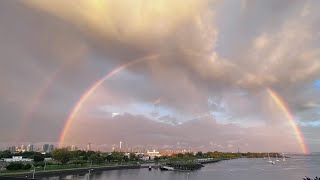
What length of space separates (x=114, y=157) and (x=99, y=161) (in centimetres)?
2072

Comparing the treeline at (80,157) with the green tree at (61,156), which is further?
the treeline at (80,157)

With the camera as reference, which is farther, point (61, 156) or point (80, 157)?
point (80, 157)

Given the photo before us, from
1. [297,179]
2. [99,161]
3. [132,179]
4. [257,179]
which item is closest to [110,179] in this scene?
[132,179]

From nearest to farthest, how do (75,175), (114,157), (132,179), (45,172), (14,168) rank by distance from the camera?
(14,168), (45,172), (132,179), (75,175), (114,157)

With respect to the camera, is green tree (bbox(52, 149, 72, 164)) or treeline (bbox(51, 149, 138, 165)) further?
treeline (bbox(51, 149, 138, 165))

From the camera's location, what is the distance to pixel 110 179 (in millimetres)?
96750

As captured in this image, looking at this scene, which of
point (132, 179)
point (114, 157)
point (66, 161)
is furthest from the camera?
point (114, 157)

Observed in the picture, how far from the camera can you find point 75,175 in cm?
10688

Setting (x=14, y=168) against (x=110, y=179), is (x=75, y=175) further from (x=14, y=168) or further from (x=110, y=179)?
(x=14, y=168)

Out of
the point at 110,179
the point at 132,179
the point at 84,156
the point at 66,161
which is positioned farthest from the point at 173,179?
the point at 84,156

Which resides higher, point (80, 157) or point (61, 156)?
point (80, 157)

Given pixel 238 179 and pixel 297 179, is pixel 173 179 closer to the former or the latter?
pixel 238 179

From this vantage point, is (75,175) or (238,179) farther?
(75,175)

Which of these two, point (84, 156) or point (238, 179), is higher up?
point (84, 156)
